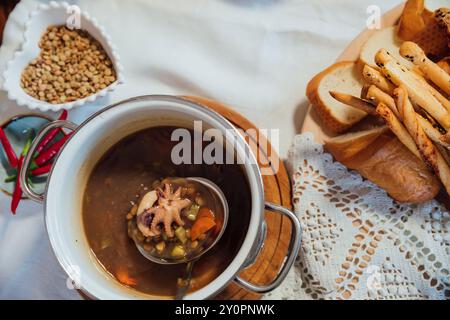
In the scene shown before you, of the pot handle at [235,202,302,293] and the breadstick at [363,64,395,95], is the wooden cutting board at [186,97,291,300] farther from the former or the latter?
the breadstick at [363,64,395,95]

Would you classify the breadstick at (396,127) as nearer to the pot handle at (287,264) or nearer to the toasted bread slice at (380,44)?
the toasted bread slice at (380,44)

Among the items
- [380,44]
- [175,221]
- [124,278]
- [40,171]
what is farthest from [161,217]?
[380,44]

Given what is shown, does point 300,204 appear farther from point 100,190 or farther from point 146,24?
point 146,24

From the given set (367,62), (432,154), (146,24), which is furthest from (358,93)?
(146,24)

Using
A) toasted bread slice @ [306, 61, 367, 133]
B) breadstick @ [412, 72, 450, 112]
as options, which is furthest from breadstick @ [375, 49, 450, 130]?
toasted bread slice @ [306, 61, 367, 133]

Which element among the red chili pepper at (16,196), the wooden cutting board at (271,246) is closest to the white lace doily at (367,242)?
the wooden cutting board at (271,246)

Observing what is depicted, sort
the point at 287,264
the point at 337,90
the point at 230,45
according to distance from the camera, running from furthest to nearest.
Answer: the point at 230,45 < the point at 337,90 < the point at 287,264

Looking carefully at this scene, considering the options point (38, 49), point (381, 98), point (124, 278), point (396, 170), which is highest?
point (38, 49)

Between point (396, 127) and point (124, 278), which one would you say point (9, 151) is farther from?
point (396, 127)
